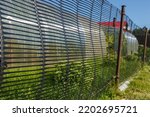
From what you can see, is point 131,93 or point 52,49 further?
point 131,93

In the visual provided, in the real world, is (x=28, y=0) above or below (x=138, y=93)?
above

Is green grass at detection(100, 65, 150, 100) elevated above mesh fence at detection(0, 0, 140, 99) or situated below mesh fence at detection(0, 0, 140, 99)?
below

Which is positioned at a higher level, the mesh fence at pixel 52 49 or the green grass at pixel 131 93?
the mesh fence at pixel 52 49

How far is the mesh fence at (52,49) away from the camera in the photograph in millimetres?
4434

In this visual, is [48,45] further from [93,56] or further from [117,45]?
[117,45]

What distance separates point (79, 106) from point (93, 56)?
296 cm

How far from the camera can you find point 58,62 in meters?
5.86

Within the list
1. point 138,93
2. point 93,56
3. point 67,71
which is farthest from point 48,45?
point 138,93

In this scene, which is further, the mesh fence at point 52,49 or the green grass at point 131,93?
the green grass at point 131,93

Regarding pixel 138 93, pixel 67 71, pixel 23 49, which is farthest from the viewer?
pixel 138 93

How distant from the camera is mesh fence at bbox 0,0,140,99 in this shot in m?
4.43

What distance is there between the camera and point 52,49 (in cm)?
552

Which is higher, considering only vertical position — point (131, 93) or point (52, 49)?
point (52, 49)

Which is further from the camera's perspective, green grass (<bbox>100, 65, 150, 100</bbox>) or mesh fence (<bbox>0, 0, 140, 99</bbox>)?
green grass (<bbox>100, 65, 150, 100</bbox>)
